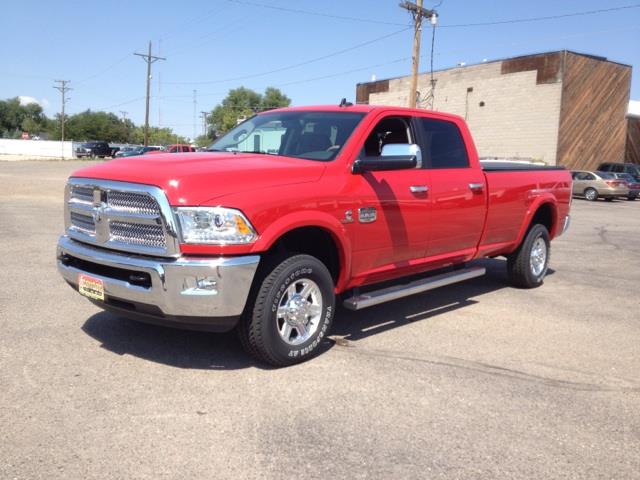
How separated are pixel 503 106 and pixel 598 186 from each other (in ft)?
34.5

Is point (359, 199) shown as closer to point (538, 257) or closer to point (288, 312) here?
point (288, 312)

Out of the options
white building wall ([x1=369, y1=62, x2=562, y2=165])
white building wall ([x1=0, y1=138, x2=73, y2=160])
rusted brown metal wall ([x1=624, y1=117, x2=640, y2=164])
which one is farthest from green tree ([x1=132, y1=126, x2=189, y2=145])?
rusted brown metal wall ([x1=624, y1=117, x2=640, y2=164])

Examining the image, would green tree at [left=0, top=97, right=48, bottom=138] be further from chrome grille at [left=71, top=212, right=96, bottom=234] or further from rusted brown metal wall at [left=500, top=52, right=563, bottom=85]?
chrome grille at [left=71, top=212, right=96, bottom=234]

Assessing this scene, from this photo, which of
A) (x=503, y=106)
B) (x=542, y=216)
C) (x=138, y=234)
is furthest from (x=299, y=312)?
(x=503, y=106)

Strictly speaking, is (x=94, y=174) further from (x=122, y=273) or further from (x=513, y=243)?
(x=513, y=243)

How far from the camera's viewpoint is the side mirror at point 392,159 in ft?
15.9

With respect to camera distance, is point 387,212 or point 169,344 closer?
point 169,344

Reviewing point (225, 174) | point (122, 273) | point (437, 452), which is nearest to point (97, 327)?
point (122, 273)

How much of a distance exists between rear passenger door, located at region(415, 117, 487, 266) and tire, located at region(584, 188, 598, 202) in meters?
25.3

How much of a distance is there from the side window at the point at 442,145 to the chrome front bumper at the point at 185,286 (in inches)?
98.4

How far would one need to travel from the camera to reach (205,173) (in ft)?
13.6

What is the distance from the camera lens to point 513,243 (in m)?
7.25

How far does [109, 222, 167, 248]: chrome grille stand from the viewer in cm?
406

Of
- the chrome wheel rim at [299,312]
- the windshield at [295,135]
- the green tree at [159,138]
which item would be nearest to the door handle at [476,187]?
the windshield at [295,135]
